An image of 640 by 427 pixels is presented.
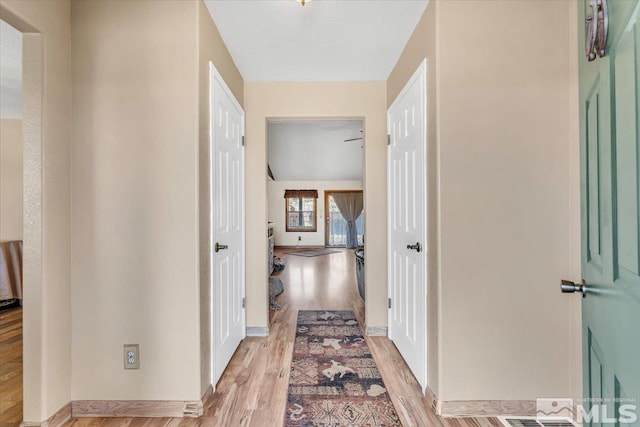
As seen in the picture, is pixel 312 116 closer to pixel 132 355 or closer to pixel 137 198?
pixel 137 198

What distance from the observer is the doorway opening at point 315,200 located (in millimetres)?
6805

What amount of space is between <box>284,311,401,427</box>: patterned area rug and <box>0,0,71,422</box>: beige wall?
A: 4.12ft

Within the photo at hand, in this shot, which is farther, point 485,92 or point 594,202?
point 485,92

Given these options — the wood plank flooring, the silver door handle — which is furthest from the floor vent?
the wood plank flooring

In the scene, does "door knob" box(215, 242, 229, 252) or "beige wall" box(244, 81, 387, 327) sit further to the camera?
"beige wall" box(244, 81, 387, 327)

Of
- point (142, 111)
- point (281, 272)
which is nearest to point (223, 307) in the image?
point (142, 111)

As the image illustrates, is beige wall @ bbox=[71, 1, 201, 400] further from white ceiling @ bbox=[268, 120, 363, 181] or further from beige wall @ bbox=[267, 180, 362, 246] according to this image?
beige wall @ bbox=[267, 180, 362, 246]

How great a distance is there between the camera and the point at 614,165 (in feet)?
2.42

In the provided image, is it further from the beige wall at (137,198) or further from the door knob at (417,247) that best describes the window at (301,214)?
the beige wall at (137,198)

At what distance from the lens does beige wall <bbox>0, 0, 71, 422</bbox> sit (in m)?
1.58

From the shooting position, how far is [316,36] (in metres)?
2.27

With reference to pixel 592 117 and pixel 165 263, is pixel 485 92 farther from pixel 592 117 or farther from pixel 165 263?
pixel 165 263

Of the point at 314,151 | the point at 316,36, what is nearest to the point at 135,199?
the point at 316,36

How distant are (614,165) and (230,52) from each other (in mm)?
2483
